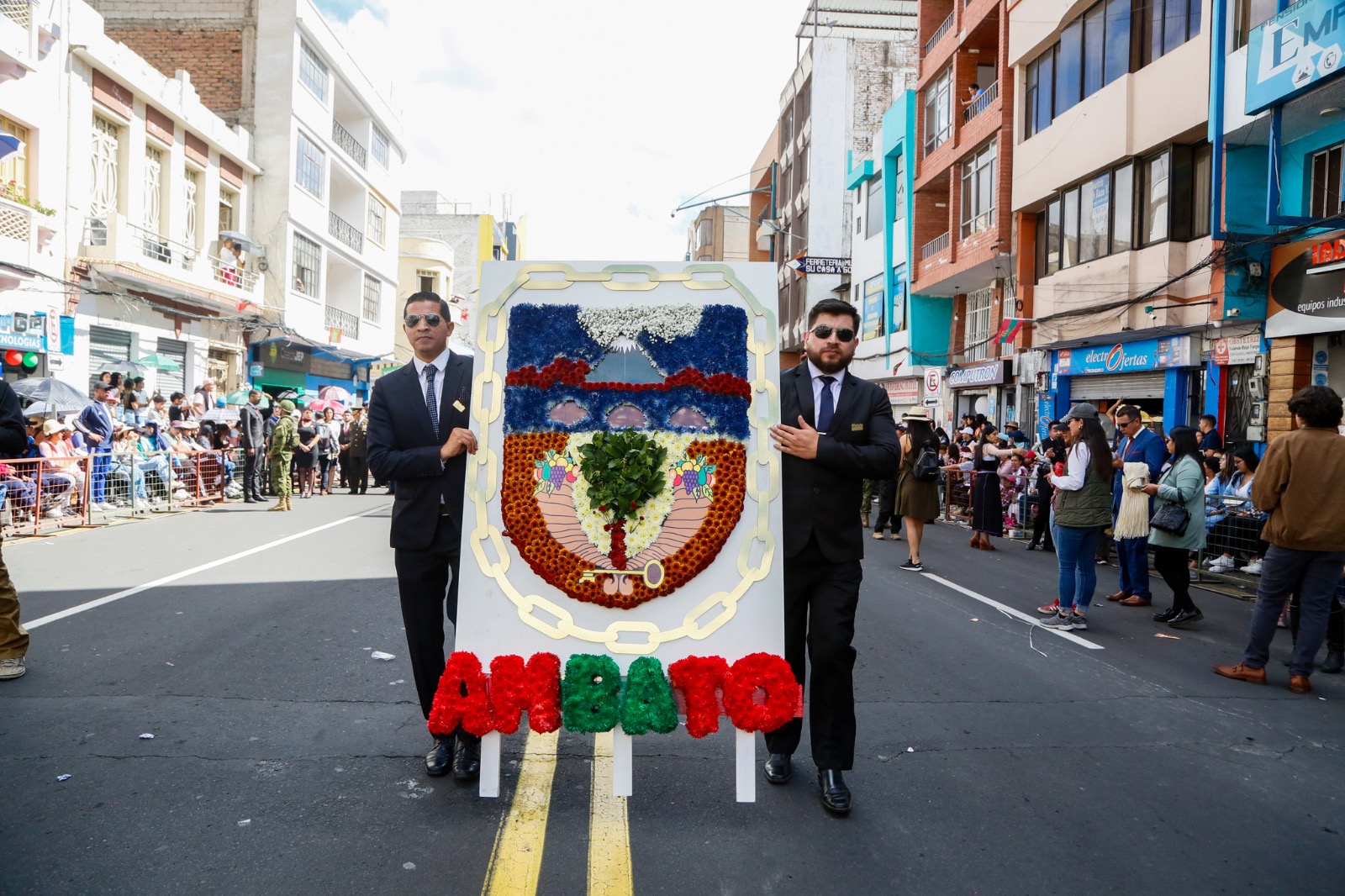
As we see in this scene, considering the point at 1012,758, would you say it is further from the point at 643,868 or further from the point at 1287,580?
the point at 1287,580

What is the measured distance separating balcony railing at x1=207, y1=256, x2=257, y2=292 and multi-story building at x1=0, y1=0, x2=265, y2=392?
0.05 metres

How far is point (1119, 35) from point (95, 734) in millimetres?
21282

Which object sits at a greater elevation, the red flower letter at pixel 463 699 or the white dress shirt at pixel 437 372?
the white dress shirt at pixel 437 372

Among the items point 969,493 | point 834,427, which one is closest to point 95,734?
point 834,427

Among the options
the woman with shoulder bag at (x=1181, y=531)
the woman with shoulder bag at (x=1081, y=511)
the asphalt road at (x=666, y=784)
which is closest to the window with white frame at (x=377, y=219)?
the asphalt road at (x=666, y=784)

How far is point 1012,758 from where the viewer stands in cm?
478

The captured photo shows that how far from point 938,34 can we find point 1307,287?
736 inches

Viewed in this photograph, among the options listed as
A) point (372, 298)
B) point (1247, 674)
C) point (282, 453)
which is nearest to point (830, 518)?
point (1247, 674)

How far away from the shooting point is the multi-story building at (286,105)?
96.3ft

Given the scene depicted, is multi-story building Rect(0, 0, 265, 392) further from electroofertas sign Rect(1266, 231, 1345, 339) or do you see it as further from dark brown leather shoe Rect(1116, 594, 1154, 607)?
electroofertas sign Rect(1266, 231, 1345, 339)

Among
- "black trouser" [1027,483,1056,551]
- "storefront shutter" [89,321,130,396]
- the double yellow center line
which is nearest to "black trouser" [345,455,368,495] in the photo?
"storefront shutter" [89,321,130,396]

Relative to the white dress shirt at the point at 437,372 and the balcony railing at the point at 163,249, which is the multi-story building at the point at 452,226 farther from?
the white dress shirt at the point at 437,372

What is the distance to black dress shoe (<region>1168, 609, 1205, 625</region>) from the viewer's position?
8523 millimetres

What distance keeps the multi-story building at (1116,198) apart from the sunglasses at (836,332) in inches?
576
